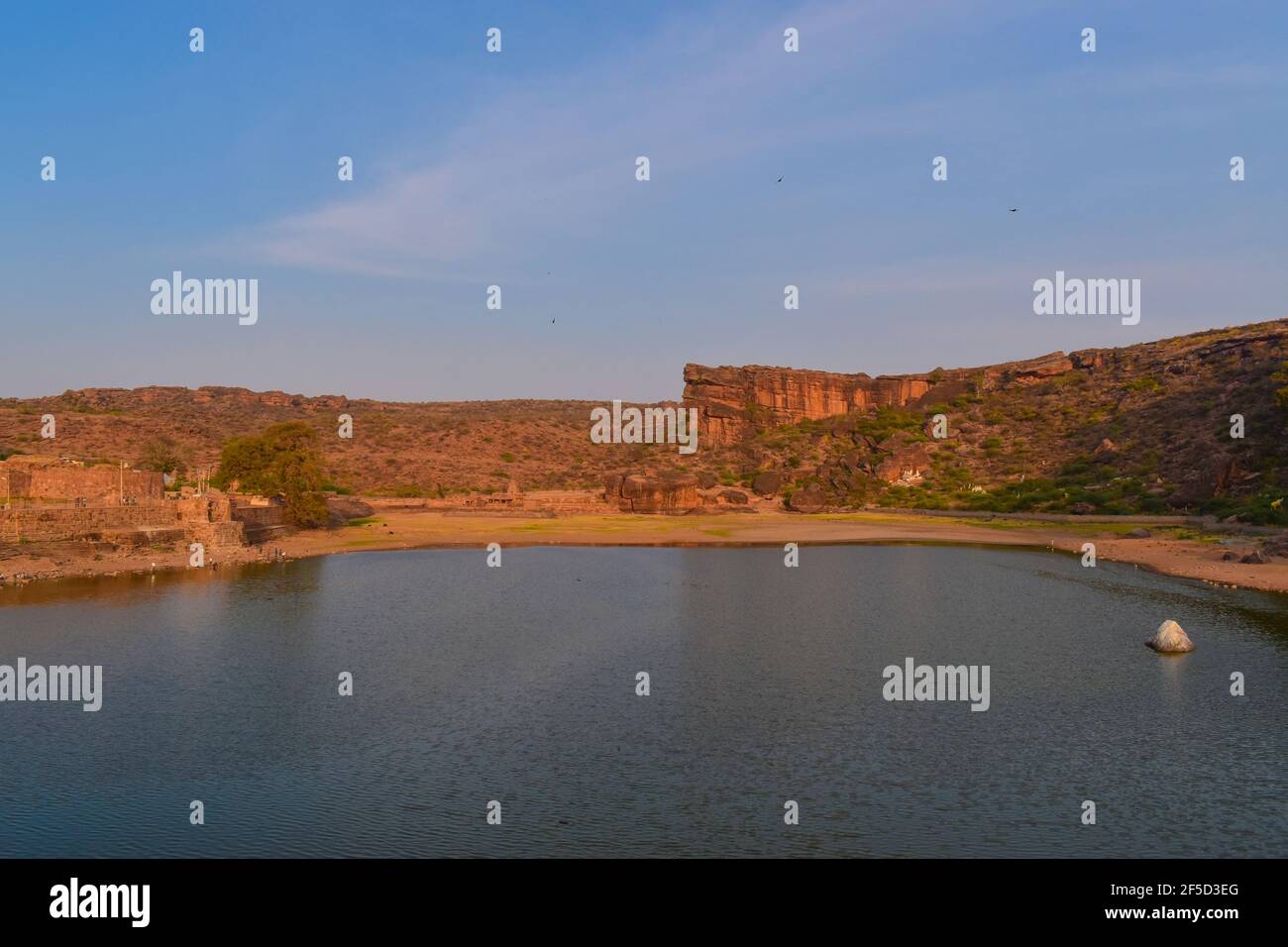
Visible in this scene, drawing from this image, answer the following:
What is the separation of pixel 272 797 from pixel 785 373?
11515cm

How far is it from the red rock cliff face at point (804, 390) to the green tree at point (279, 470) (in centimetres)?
6515

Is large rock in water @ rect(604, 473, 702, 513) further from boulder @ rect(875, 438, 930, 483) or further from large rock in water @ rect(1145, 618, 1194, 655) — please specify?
large rock in water @ rect(1145, 618, 1194, 655)

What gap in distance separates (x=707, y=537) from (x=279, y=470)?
2710 cm

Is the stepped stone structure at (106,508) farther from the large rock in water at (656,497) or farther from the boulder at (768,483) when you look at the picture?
the boulder at (768,483)

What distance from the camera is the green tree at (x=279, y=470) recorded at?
58719mm

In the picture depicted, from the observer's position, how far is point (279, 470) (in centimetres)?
5878

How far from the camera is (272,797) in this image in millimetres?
15500

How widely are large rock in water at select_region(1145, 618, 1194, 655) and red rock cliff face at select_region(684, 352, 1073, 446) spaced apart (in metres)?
93.2

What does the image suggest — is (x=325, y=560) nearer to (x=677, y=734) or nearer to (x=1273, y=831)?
(x=677, y=734)

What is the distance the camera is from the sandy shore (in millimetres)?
40781
